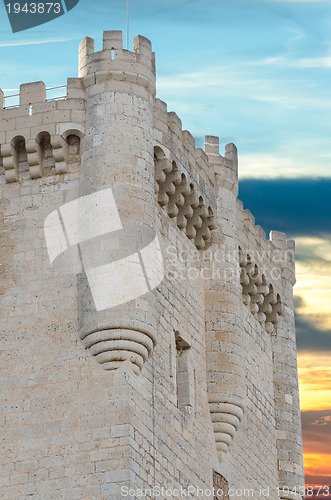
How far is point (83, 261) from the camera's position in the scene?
20781mm

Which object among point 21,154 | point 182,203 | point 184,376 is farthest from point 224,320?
point 21,154

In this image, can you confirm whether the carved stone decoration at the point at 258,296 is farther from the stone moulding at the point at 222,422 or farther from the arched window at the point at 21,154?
the arched window at the point at 21,154

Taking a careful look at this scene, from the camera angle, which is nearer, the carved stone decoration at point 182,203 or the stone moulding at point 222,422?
the carved stone decoration at point 182,203

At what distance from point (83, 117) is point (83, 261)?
8.79ft

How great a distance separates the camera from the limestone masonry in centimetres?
1967

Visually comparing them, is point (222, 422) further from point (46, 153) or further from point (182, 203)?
point (46, 153)

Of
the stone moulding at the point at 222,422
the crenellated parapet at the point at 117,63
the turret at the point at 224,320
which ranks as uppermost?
the crenellated parapet at the point at 117,63

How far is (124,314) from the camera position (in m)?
20.0

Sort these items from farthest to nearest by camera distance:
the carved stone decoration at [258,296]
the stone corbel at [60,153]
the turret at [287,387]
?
the turret at [287,387]
the carved stone decoration at [258,296]
the stone corbel at [60,153]

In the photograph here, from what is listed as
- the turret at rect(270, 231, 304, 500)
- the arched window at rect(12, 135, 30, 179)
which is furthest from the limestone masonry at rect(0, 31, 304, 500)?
the turret at rect(270, 231, 304, 500)

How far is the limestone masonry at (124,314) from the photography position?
19.7 meters

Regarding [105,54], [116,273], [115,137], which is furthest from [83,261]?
[105,54]

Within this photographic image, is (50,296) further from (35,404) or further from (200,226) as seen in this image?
(200,226)

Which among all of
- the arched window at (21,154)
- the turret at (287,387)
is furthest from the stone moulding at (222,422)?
the arched window at (21,154)
